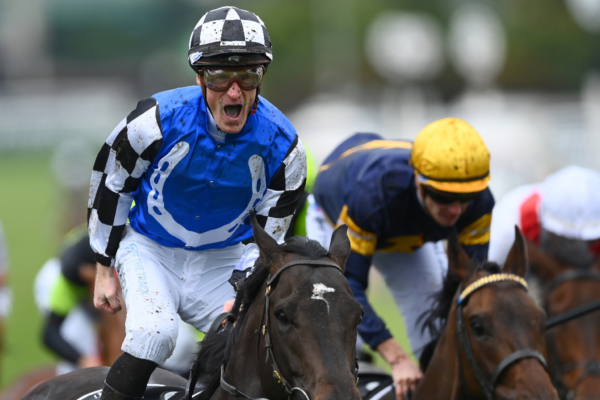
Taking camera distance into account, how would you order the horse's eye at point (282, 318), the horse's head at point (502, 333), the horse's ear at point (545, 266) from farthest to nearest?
the horse's ear at point (545, 266), the horse's head at point (502, 333), the horse's eye at point (282, 318)

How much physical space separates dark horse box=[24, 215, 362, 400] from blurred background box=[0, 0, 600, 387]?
27.0 ft

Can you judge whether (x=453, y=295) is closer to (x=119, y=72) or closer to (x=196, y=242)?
(x=196, y=242)

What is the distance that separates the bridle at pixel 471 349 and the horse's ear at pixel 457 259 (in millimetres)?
103

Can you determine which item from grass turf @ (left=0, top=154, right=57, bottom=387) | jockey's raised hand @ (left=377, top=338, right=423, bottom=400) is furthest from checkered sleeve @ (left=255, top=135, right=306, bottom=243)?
grass turf @ (left=0, top=154, right=57, bottom=387)

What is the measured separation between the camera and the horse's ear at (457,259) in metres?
3.98

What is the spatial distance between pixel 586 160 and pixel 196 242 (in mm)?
19548

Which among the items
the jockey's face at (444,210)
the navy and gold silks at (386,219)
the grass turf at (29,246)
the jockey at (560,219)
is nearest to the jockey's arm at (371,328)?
the navy and gold silks at (386,219)

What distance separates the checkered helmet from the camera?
324 centimetres

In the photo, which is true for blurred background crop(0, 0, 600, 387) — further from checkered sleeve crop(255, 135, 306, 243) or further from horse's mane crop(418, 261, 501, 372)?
checkered sleeve crop(255, 135, 306, 243)

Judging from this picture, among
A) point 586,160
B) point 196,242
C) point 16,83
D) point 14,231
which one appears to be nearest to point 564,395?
point 196,242

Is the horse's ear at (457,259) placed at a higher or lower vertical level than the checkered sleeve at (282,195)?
lower

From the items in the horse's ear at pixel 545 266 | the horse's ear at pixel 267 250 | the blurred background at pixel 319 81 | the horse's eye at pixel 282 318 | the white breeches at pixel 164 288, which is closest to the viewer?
the horse's eye at pixel 282 318

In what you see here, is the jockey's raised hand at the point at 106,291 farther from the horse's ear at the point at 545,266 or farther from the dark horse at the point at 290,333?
the horse's ear at the point at 545,266

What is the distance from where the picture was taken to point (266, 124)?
3.52 metres
